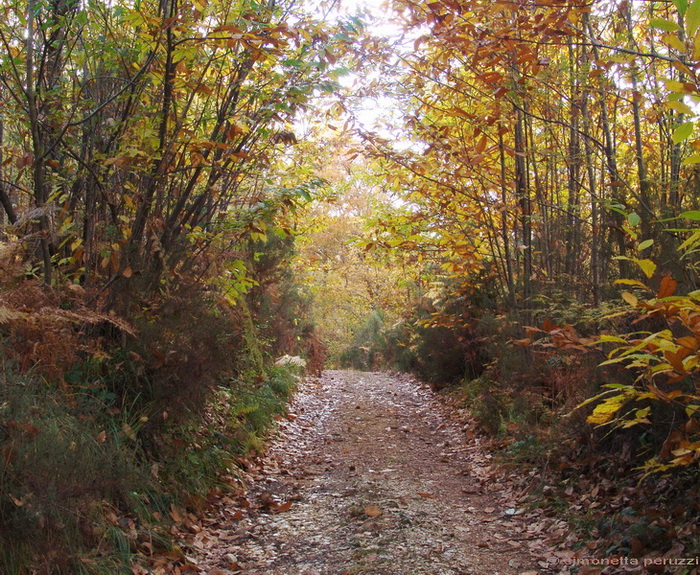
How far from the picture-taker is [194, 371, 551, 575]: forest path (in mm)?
3889

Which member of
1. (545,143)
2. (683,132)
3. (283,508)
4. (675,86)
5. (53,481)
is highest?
(545,143)

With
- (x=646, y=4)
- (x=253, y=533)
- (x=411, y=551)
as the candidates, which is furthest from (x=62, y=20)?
(x=646, y=4)

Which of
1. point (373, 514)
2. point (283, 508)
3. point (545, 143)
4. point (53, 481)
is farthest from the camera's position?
point (545, 143)

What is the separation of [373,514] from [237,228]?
2.86 metres

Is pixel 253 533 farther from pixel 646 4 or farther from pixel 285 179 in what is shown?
pixel 646 4

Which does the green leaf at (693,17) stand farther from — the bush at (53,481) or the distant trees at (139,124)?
the bush at (53,481)

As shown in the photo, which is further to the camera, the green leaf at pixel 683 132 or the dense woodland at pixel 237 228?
the dense woodland at pixel 237 228

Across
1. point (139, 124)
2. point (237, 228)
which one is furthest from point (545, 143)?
point (139, 124)

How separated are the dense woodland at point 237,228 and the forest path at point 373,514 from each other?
448 millimetres

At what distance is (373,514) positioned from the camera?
4602 millimetres

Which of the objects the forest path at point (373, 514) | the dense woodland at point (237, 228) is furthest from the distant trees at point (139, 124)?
the forest path at point (373, 514)

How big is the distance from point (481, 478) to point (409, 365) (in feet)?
30.1

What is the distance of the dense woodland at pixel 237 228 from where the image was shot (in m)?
3.24

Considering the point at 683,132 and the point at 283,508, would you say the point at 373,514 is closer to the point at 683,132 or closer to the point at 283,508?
the point at 283,508
